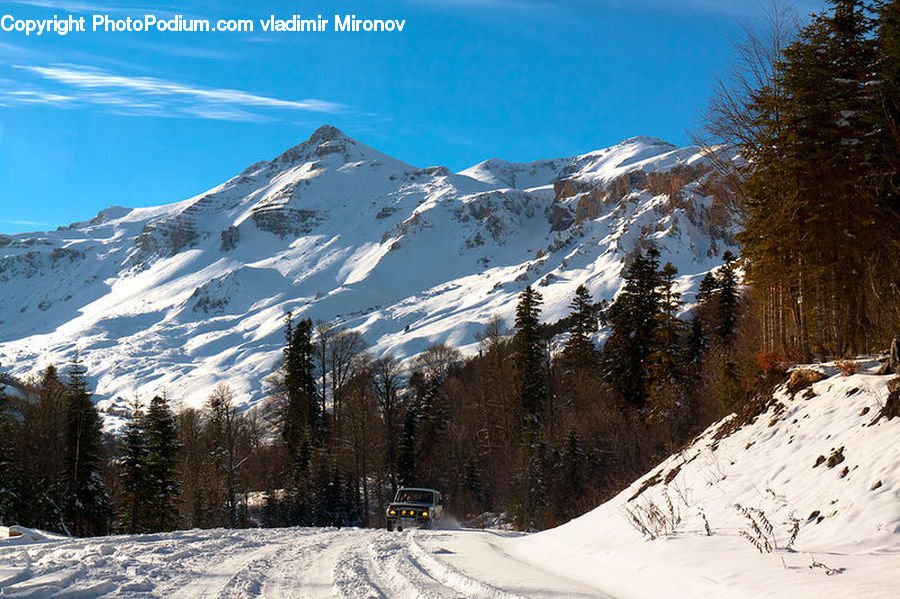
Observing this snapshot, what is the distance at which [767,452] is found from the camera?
11430 millimetres

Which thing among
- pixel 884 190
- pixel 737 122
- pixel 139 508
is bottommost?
pixel 139 508

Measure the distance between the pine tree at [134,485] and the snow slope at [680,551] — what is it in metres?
20.2

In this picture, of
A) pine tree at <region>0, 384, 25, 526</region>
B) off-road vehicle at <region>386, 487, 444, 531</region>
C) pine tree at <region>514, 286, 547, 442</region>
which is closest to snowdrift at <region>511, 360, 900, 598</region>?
off-road vehicle at <region>386, 487, 444, 531</region>

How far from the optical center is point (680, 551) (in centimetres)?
899

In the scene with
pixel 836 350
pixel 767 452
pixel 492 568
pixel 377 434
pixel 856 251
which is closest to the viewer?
pixel 492 568

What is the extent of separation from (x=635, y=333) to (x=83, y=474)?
107ft

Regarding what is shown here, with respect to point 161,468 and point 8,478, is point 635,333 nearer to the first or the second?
point 161,468

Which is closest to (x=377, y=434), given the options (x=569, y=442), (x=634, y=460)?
(x=569, y=442)

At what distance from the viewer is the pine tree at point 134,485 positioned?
1283 inches

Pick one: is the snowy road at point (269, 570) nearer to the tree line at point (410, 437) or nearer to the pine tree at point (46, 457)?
the tree line at point (410, 437)

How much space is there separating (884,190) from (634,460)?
24.9m

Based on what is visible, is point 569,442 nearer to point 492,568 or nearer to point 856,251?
point 856,251

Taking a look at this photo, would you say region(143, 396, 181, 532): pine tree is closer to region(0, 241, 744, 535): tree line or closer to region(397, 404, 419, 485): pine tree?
region(0, 241, 744, 535): tree line

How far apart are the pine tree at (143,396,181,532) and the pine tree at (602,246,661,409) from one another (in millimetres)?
25541
